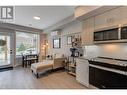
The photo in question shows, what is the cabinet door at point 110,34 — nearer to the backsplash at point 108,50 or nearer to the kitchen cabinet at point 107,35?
the kitchen cabinet at point 107,35

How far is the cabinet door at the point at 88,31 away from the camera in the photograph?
3.94 metres

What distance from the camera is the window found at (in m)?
7.92

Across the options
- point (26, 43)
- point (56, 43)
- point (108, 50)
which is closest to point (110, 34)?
point (108, 50)

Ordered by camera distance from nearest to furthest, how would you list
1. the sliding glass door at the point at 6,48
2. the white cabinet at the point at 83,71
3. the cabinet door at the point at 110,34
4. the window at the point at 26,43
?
the cabinet door at the point at 110,34 < the white cabinet at the point at 83,71 < the sliding glass door at the point at 6,48 < the window at the point at 26,43

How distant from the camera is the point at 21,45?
8.09 meters

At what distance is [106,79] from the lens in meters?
2.92

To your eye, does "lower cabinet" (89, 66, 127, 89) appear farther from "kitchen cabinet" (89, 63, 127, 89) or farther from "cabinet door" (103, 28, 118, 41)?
"cabinet door" (103, 28, 118, 41)

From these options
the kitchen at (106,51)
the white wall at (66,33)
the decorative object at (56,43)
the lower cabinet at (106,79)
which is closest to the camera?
the lower cabinet at (106,79)

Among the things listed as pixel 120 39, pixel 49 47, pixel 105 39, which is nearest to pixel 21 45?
pixel 49 47

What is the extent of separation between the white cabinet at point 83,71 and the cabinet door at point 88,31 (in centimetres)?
66

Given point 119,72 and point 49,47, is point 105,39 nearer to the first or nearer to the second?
point 119,72

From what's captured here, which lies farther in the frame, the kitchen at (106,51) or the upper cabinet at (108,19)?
the upper cabinet at (108,19)

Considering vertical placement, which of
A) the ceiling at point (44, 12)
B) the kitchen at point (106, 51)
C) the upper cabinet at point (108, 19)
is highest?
the ceiling at point (44, 12)

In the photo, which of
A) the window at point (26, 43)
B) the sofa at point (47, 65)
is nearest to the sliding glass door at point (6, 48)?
the window at point (26, 43)
